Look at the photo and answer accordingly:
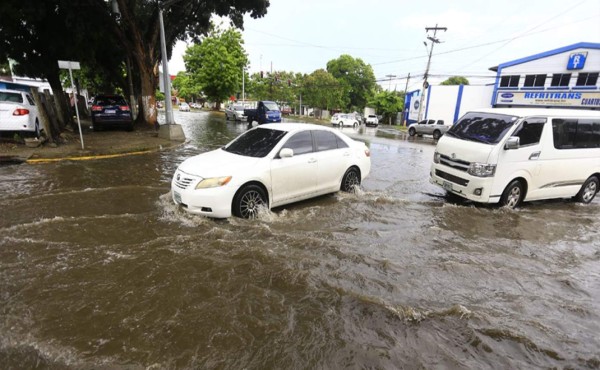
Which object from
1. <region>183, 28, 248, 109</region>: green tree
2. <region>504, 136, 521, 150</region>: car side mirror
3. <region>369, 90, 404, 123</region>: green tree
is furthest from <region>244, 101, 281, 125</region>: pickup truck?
→ <region>369, 90, 404, 123</region>: green tree

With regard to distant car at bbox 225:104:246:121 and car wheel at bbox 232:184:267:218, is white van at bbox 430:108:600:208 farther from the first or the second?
distant car at bbox 225:104:246:121

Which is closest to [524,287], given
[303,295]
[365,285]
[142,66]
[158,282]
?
[365,285]

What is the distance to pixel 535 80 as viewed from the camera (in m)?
34.4

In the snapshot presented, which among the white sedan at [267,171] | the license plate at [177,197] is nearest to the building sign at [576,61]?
the white sedan at [267,171]

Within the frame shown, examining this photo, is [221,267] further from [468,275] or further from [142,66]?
[142,66]

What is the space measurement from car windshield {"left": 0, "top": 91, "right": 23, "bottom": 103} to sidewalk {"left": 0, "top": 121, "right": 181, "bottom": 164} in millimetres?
1277

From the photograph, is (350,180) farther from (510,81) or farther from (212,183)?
(510,81)

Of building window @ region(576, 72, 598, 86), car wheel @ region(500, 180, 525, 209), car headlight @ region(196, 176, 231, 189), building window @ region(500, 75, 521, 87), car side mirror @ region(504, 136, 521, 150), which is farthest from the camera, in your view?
building window @ region(500, 75, 521, 87)

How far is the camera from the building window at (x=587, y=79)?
3099 cm

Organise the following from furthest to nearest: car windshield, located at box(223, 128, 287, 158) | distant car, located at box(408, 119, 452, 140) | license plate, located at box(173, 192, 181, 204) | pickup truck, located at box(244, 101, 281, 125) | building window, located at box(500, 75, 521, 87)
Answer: building window, located at box(500, 75, 521, 87)
distant car, located at box(408, 119, 452, 140)
pickup truck, located at box(244, 101, 281, 125)
car windshield, located at box(223, 128, 287, 158)
license plate, located at box(173, 192, 181, 204)

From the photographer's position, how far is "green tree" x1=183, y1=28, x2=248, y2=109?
46.0 m

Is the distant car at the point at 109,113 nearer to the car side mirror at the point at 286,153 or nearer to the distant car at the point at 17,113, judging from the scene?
the distant car at the point at 17,113

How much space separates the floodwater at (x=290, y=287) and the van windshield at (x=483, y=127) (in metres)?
1.65

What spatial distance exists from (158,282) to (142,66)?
50.6 feet
